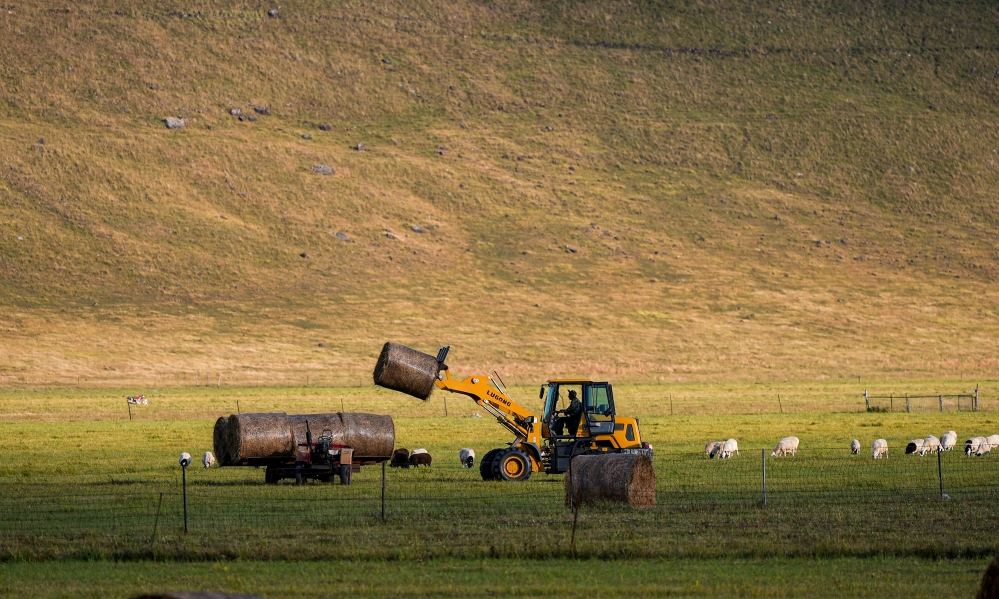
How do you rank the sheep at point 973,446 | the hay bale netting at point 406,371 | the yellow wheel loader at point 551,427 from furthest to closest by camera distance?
the sheep at point 973,446 < the yellow wheel loader at point 551,427 < the hay bale netting at point 406,371

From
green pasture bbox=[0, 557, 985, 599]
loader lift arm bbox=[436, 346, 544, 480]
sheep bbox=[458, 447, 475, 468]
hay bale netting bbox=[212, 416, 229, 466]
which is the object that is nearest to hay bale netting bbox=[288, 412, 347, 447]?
hay bale netting bbox=[212, 416, 229, 466]

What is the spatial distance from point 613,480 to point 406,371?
667 centimetres

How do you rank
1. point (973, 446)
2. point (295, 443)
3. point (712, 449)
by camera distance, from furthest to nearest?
point (712, 449)
point (973, 446)
point (295, 443)

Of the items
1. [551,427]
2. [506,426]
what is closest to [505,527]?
[551,427]

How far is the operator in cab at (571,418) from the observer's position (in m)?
29.4

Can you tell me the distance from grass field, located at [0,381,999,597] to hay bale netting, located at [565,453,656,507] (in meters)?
0.39

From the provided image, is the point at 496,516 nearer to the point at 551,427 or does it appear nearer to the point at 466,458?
the point at 551,427

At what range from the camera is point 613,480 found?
23.4 metres

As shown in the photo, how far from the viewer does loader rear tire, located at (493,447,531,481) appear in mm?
29422

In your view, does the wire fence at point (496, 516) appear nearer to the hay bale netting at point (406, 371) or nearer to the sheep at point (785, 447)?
the hay bale netting at point (406, 371)

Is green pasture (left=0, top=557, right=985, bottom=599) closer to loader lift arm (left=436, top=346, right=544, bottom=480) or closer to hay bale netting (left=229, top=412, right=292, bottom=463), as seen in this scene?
loader lift arm (left=436, top=346, right=544, bottom=480)

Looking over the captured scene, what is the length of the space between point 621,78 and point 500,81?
1291 centimetres

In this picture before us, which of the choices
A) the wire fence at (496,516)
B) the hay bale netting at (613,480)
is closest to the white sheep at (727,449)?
the wire fence at (496,516)

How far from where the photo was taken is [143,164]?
396ft
